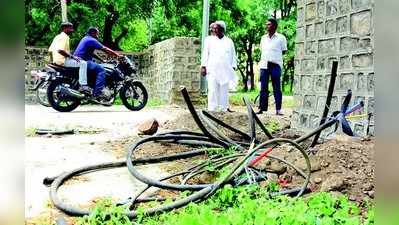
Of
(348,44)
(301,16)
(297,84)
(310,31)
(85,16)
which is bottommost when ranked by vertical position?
(297,84)

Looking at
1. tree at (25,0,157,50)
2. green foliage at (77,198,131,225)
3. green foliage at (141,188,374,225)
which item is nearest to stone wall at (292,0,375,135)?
green foliage at (141,188,374,225)

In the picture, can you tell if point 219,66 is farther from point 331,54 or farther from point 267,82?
point 331,54

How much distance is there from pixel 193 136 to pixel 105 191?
735mm

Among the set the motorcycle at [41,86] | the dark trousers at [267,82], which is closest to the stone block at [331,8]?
the dark trousers at [267,82]

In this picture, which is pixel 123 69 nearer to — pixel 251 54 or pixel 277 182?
pixel 277 182

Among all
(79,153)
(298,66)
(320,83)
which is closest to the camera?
(79,153)

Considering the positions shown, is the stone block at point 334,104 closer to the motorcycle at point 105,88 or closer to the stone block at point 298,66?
the stone block at point 298,66

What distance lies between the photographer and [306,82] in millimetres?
3361

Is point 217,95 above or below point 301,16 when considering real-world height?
below

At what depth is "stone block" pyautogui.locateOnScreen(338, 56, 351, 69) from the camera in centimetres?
283

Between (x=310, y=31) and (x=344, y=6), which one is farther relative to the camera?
(x=310, y=31)

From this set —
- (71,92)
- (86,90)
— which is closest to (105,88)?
(86,90)

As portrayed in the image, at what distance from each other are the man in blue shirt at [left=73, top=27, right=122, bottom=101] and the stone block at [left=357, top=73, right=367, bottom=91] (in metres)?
2.22

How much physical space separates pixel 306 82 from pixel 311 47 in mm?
223
